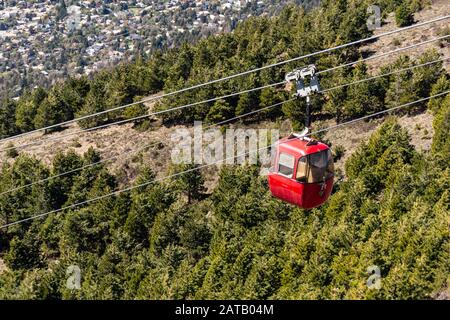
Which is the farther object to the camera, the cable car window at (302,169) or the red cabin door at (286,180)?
the red cabin door at (286,180)

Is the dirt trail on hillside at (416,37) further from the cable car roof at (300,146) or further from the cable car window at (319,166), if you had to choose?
the cable car roof at (300,146)

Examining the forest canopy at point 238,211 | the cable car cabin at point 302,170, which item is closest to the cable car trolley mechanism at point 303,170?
the cable car cabin at point 302,170

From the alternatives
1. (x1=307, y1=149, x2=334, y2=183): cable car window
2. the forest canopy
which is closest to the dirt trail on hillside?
the forest canopy

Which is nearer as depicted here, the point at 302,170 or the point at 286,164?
the point at 302,170

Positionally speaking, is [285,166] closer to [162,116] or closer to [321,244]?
[321,244]

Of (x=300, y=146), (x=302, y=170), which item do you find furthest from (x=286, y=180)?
(x=300, y=146)

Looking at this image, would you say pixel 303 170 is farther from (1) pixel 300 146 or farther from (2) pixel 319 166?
(1) pixel 300 146

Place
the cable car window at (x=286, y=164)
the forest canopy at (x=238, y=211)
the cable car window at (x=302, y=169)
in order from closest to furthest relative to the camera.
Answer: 1. the cable car window at (x=302, y=169)
2. the cable car window at (x=286, y=164)
3. the forest canopy at (x=238, y=211)
